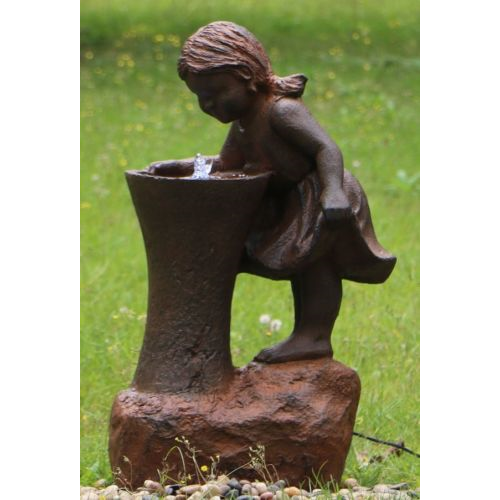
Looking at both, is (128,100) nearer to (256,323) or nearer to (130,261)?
(130,261)

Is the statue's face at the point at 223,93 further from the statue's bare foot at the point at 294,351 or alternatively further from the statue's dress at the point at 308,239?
the statue's bare foot at the point at 294,351

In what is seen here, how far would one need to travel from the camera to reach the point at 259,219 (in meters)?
4.66

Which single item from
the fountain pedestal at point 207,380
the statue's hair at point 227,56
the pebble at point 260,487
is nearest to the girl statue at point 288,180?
the statue's hair at point 227,56

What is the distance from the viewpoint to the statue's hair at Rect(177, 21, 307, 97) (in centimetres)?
435

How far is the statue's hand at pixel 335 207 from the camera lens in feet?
14.3

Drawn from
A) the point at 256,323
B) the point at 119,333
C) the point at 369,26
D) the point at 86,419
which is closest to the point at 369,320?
the point at 256,323

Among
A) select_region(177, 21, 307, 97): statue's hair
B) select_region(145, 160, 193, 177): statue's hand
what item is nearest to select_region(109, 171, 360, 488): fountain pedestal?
select_region(145, 160, 193, 177): statue's hand

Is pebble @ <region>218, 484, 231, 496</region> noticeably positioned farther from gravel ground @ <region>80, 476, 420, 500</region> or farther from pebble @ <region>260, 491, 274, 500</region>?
pebble @ <region>260, 491, 274, 500</region>

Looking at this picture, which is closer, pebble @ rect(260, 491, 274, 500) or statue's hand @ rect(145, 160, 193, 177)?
pebble @ rect(260, 491, 274, 500)

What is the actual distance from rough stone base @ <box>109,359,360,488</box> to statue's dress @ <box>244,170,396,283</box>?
403mm

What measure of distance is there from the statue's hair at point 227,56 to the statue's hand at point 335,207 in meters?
0.41

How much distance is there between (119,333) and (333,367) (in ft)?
7.43

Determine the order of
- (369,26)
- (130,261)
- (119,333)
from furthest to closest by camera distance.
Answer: (369,26)
(130,261)
(119,333)

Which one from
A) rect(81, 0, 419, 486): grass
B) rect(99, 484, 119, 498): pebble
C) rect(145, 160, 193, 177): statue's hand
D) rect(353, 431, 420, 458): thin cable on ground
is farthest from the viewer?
rect(81, 0, 419, 486): grass
